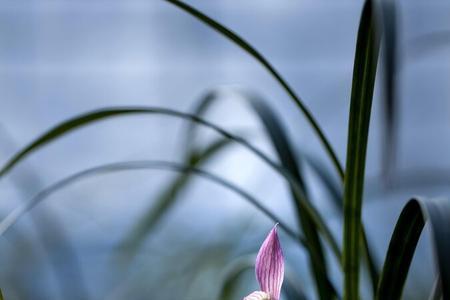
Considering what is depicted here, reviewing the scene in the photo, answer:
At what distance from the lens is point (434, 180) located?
52cm

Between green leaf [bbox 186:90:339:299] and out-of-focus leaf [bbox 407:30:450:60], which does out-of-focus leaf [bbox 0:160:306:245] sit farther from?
out-of-focus leaf [bbox 407:30:450:60]

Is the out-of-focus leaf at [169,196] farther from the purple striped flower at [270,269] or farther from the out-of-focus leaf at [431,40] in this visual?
the purple striped flower at [270,269]

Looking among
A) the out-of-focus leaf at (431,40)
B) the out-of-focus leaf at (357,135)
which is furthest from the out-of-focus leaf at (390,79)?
the out-of-focus leaf at (431,40)

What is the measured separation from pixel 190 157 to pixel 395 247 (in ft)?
0.89

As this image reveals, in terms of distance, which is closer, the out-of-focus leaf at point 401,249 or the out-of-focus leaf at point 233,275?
the out-of-focus leaf at point 401,249

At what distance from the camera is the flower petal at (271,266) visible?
283 mm

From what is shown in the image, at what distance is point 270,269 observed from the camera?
0.29m

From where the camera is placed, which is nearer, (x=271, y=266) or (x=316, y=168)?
(x=271, y=266)

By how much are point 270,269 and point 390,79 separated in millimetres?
87

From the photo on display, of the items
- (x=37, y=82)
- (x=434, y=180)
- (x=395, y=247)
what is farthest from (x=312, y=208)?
(x=37, y=82)

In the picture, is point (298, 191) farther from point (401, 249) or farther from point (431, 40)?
point (431, 40)

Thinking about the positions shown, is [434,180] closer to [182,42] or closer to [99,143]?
[99,143]

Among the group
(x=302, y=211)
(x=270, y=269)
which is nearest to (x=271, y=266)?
(x=270, y=269)

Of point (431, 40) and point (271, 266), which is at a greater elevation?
point (431, 40)
